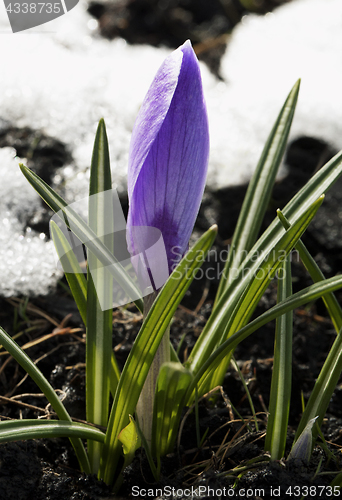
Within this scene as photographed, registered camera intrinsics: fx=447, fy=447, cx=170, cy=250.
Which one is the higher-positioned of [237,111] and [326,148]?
[237,111]

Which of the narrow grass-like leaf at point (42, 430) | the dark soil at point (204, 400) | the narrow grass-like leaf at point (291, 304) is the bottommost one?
the dark soil at point (204, 400)

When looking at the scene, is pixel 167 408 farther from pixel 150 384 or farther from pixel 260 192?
pixel 260 192

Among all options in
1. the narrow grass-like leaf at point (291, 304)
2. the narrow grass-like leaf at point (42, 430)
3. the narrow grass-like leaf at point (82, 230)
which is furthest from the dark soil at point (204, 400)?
the narrow grass-like leaf at point (82, 230)

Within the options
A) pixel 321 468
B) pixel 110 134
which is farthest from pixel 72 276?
pixel 110 134

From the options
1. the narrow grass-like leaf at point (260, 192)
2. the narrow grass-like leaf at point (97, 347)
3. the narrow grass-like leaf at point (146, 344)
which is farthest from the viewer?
the narrow grass-like leaf at point (260, 192)

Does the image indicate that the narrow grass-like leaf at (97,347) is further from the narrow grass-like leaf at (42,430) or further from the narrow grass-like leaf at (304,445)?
the narrow grass-like leaf at (304,445)

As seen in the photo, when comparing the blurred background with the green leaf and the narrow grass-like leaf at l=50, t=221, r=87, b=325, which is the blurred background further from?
the green leaf

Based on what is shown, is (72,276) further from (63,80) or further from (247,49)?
(247,49)
